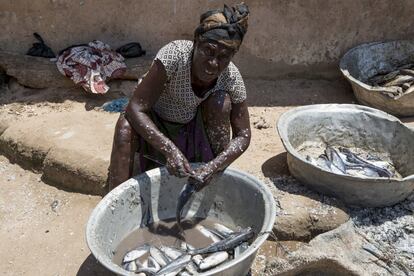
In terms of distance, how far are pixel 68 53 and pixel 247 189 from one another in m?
3.18

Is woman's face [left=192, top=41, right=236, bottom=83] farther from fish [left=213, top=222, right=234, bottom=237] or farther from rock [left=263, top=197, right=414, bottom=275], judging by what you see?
rock [left=263, top=197, right=414, bottom=275]

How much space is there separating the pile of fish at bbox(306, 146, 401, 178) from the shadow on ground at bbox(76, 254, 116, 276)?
6.48 ft

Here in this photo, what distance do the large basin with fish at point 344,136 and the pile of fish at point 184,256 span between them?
1.16m

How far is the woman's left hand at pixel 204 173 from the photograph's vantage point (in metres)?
3.60

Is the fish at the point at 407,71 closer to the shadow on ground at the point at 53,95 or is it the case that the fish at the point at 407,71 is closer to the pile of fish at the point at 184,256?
the shadow on ground at the point at 53,95

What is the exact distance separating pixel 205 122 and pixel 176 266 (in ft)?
3.94

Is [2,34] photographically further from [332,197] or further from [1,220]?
[332,197]

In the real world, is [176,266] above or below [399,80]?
below

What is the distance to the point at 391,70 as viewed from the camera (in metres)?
6.64

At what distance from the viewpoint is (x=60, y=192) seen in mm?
4840

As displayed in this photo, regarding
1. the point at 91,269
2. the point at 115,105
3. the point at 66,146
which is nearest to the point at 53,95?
the point at 115,105

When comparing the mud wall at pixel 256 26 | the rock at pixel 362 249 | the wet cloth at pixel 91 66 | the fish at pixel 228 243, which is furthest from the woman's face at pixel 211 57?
the mud wall at pixel 256 26

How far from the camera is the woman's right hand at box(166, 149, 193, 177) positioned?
3598 mm

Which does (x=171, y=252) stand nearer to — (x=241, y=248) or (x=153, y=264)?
(x=153, y=264)
